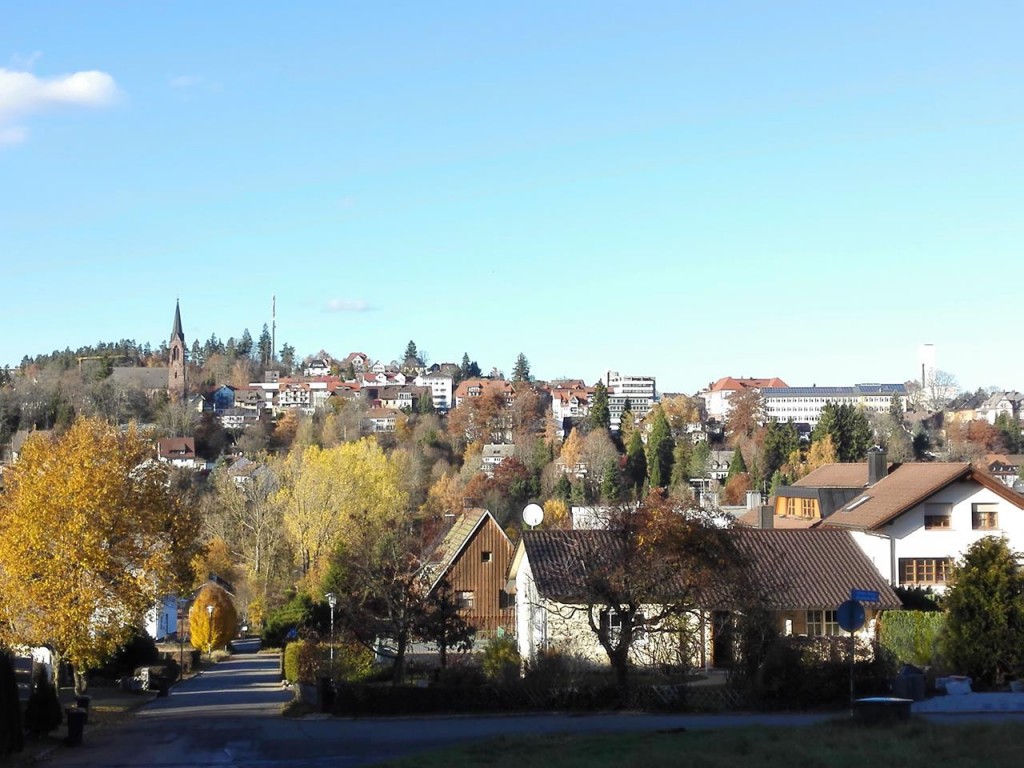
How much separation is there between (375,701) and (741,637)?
879 cm

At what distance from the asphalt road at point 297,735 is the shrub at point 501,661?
51.4 inches

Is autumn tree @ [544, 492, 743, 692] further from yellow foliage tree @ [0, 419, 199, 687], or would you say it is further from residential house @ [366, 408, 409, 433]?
residential house @ [366, 408, 409, 433]

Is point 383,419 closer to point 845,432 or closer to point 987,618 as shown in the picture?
point 845,432

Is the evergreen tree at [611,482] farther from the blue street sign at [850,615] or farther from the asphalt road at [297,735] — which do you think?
the blue street sign at [850,615]

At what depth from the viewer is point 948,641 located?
32.2 meters

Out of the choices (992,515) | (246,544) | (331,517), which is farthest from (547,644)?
(246,544)

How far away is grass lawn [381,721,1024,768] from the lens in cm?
1764

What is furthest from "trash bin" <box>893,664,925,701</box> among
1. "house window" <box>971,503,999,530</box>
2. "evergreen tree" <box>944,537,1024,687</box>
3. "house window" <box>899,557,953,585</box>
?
"house window" <box>971,503,999,530</box>

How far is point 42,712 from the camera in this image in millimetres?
25859

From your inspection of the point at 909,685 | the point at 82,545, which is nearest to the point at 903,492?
the point at 909,685

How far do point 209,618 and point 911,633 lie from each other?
36.0 meters

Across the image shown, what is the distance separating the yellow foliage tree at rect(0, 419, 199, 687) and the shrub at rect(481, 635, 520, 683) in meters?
9.47

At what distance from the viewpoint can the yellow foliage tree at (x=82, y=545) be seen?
104 ft

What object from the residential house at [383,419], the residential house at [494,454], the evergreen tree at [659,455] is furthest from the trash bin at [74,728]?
the residential house at [383,419]
